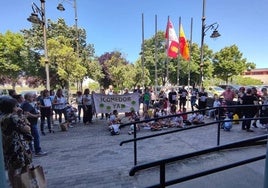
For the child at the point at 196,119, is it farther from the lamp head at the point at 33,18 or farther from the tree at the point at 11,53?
the tree at the point at 11,53

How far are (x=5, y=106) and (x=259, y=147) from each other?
5370 mm

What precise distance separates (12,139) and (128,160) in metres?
2.84

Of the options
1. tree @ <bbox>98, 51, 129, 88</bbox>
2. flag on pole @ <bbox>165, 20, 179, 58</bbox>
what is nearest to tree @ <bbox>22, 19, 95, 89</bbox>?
tree @ <bbox>98, 51, 129, 88</bbox>

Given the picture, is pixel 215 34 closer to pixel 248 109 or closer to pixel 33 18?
pixel 248 109

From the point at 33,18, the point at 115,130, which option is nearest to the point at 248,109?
the point at 115,130

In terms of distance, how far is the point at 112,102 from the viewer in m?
11.3

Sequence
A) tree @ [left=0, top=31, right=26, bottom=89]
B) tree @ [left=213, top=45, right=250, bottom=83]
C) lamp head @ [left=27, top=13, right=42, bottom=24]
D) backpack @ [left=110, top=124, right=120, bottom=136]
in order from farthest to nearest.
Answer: tree @ [left=213, top=45, right=250, bottom=83] → tree @ [left=0, top=31, right=26, bottom=89] → lamp head @ [left=27, top=13, right=42, bottom=24] → backpack @ [left=110, top=124, right=120, bottom=136]

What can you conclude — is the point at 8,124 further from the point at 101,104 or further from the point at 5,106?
the point at 101,104

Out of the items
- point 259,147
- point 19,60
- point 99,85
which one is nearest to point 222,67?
point 99,85

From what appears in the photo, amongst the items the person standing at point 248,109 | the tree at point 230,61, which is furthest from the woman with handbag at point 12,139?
the tree at point 230,61

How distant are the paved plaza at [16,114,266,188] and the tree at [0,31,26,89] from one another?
25195 millimetres

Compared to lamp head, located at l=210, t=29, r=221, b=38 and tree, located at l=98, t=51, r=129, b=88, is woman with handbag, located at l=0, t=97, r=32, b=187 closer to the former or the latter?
lamp head, located at l=210, t=29, r=221, b=38

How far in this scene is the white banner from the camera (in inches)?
446

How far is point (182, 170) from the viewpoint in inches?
175
